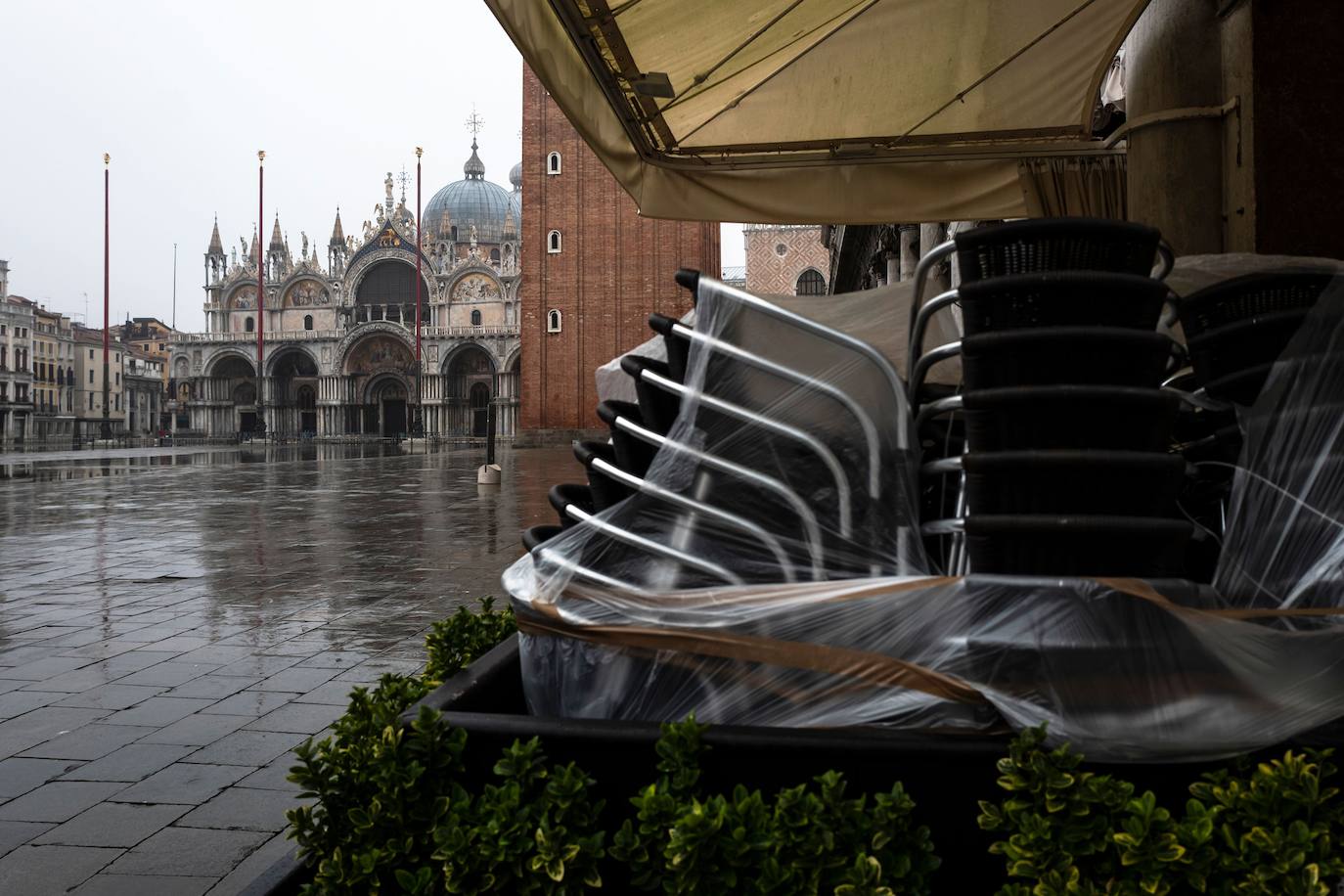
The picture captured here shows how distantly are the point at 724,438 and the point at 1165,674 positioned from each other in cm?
84

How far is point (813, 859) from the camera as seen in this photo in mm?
1651

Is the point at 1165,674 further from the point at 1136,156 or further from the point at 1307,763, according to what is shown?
the point at 1136,156

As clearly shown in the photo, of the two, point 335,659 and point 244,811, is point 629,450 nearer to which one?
point 244,811

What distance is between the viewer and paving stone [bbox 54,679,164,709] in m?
4.10

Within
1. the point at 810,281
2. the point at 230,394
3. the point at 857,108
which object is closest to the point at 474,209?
the point at 230,394

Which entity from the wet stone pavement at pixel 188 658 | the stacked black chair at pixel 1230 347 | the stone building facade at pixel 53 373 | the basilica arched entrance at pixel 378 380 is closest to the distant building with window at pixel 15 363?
the stone building facade at pixel 53 373

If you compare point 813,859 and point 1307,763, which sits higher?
point 1307,763

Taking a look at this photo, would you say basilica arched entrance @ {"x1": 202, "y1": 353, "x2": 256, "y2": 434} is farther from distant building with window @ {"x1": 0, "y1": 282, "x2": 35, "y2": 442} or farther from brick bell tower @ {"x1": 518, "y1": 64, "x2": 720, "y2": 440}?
brick bell tower @ {"x1": 518, "y1": 64, "x2": 720, "y2": 440}

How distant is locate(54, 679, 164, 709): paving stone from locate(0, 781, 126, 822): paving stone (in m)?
0.94

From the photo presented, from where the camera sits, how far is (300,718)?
388 cm

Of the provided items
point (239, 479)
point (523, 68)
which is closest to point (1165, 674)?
point (239, 479)

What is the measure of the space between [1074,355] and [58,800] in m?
2.95

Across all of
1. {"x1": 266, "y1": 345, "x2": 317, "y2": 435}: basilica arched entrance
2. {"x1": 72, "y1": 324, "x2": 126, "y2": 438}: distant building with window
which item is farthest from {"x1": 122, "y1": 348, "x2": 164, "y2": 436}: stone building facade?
{"x1": 266, "y1": 345, "x2": 317, "y2": 435}: basilica arched entrance

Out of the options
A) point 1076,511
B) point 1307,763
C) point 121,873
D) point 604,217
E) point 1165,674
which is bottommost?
point 121,873
